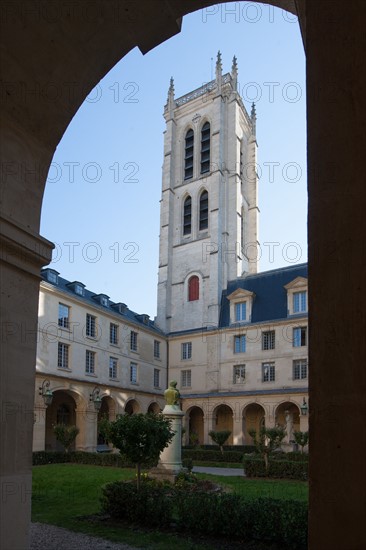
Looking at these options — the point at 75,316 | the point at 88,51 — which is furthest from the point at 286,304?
the point at 88,51

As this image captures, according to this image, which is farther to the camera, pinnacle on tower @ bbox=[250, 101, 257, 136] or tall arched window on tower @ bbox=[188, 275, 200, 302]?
pinnacle on tower @ bbox=[250, 101, 257, 136]

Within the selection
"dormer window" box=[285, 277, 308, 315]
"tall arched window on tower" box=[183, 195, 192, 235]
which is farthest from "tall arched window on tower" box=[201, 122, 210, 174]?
"dormer window" box=[285, 277, 308, 315]

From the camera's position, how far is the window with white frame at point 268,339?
39175 mm

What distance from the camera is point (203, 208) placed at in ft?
158

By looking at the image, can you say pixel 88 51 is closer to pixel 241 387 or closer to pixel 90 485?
pixel 90 485

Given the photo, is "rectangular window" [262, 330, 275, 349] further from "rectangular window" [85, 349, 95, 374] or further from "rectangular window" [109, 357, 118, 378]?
"rectangular window" [85, 349, 95, 374]

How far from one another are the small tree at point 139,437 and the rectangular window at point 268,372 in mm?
27163

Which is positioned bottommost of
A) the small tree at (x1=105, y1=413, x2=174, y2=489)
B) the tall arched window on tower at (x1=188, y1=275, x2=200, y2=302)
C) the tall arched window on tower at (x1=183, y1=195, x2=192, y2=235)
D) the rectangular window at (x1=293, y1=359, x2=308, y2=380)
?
the small tree at (x1=105, y1=413, x2=174, y2=489)

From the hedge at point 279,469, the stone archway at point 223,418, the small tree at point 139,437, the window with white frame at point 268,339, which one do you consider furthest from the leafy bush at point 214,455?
the small tree at point 139,437

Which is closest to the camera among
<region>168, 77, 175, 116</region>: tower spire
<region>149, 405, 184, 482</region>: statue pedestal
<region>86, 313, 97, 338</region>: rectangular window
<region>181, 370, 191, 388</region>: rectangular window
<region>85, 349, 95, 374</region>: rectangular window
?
<region>149, 405, 184, 482</region>: statue pedestal

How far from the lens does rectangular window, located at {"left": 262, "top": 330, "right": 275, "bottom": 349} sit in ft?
129

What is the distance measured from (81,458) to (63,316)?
10.1 metres

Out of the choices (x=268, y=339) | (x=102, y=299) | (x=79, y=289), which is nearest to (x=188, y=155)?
(x=102, y=299)

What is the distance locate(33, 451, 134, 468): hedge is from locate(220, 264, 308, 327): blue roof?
60.7ft
